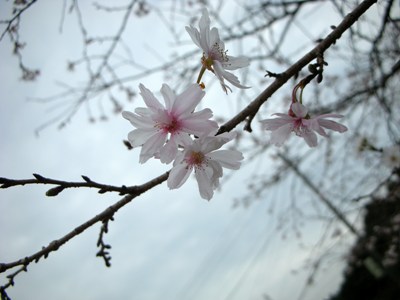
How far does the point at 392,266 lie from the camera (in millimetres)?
10789

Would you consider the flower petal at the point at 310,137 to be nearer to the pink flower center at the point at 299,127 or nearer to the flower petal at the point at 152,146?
the pink flower center at the point at 299,127

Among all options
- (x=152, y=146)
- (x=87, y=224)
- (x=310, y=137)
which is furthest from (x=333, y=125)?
(x=87, y=224)

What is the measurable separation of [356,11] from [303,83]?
0.42m

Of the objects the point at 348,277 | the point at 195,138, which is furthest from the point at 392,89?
the point at 348,277

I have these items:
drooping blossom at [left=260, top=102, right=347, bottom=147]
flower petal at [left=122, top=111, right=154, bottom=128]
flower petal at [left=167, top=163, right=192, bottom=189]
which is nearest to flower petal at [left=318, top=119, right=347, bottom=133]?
drooping blossom at [left=260, top=102, right=347, bottom=147]

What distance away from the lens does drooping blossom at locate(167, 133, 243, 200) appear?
3.27ft

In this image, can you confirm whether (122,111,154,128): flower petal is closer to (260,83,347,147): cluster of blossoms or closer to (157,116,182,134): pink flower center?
(157,116,182,134): pink flower center

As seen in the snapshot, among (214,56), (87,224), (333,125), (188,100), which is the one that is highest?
(214,56)

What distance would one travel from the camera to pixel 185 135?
103 centimetres

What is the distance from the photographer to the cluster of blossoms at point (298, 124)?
116cm

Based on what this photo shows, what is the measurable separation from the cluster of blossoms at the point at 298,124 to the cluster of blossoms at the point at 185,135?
20 cm

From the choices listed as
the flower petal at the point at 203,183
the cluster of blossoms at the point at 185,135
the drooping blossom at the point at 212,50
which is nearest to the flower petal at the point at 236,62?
the drooping blossom at the point at 212,50

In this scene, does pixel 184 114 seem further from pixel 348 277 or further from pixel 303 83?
pixel 348 277

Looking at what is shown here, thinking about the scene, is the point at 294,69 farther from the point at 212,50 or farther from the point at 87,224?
the point at 87,224
